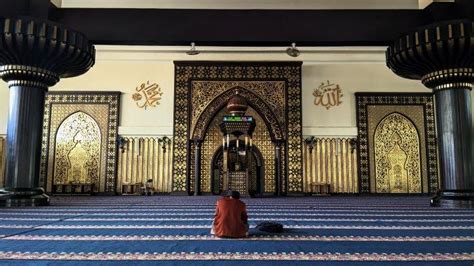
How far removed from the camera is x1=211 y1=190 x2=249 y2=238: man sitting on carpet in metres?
1.96

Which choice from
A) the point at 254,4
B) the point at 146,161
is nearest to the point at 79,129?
the point at 146,161

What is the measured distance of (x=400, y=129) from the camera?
848 centimetres

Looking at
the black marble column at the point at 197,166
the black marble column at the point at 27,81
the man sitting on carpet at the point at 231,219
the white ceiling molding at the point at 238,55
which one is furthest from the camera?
the white ceiling molding at the point at 238,55

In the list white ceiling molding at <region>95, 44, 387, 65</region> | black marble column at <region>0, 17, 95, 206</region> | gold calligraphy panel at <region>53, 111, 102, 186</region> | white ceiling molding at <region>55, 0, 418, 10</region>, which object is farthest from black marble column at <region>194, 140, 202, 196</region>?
black marble column at <region>0, 17, 95, 206</region>

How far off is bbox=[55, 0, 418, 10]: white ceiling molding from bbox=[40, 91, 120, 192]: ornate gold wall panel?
279 cm

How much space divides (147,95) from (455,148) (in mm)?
6336

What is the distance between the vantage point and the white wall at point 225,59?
8.45 m

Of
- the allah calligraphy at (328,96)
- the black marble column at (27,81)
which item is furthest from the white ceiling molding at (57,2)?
the allah calligraphy at (328,96)

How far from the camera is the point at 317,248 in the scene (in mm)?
1702

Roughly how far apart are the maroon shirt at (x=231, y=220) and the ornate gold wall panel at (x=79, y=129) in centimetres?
680

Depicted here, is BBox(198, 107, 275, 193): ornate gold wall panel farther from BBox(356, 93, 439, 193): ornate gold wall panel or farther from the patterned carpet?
the patterned carpet

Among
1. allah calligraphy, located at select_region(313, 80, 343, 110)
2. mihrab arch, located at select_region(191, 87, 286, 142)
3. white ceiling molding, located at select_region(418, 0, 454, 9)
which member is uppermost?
white ceiling molding, located at select_region(418, 0, 454, 9)

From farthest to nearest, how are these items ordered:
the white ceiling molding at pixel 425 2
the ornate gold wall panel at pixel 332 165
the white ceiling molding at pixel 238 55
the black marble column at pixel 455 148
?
the white ceiling molding at pixel 238 55 < the ornate gold wall panel at pixel 332 165 < the white ceiling molding at pixel 425 2 < the black marble column at pixel 455 148

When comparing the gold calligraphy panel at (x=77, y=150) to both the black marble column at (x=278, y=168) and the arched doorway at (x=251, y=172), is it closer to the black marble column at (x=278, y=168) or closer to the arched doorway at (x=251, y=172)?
the arched doorway at (x=251, y=172)
